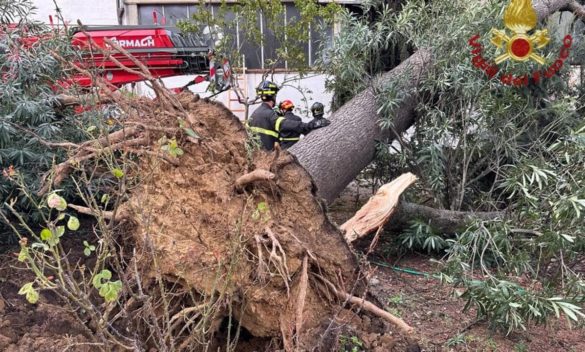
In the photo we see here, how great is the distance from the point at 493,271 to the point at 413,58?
2.33m

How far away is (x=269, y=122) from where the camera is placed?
6.30 meters

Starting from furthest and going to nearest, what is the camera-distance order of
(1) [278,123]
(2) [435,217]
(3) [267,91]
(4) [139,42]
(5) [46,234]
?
1. (4) [139,42]
2. (3) [267,91]
3. (1) [278,123]
4. (2) [435,217]
5. (5) [46,234]

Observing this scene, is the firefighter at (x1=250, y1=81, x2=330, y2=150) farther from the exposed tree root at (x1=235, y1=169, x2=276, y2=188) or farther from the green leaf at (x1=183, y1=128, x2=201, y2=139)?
the exposed tree root at (x1=235, y1=169, x2=276, y2=188)

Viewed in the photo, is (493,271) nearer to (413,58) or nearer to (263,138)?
(413,58)

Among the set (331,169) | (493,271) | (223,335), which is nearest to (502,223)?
(493,271)

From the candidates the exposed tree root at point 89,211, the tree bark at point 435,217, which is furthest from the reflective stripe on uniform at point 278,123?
the exposed tree root at point 89,211

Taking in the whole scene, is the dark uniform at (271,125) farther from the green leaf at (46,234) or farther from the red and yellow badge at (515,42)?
the green leaf at (46,234)

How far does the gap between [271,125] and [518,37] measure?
2909 millimetres

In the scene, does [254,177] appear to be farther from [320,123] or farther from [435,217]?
[435,217]

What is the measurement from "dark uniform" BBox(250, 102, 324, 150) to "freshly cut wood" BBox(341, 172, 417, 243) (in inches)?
79.5

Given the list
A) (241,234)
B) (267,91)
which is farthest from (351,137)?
(241,234)

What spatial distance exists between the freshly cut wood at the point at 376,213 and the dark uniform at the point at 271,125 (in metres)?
2.02

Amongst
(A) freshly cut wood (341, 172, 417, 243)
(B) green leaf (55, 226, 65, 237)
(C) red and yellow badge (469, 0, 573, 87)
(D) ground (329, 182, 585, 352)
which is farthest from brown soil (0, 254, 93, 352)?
(C) red and yellow badge (469, 0, 573, 87)

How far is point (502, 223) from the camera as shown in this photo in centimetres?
368
